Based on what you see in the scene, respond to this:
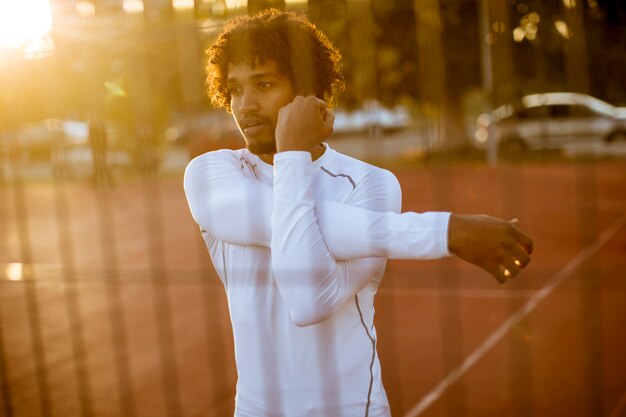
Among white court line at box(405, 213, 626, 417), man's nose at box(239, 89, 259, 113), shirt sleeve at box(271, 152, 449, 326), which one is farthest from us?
white court line at box(405, 213, 626, 417)

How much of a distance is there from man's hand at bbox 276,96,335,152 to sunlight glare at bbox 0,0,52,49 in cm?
86

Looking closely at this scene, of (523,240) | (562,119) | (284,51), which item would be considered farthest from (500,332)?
→ (523,240)

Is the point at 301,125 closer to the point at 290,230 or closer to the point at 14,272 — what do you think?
the point at 290,230

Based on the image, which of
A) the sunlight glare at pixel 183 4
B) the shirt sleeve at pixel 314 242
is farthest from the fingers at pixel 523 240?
the sunlight glare at pixel 183 4

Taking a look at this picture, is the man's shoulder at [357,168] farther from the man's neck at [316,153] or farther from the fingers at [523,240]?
the fingers at [523,240]

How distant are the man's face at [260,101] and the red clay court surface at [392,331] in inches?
29.1

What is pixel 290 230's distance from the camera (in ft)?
4.57

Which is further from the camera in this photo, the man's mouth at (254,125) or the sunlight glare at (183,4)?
the sunlight glare at (183,4)

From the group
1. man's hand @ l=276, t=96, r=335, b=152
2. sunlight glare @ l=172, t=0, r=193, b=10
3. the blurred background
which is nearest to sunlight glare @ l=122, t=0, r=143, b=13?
the blurred background

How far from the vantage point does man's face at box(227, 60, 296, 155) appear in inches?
60.6

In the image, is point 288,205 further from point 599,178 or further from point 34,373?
point 599,178

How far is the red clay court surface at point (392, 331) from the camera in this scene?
3998mm

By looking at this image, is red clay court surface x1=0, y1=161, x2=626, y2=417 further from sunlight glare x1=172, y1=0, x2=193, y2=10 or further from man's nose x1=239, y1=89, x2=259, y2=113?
man's nose x1=239, y1=89, x2=259, y2=113

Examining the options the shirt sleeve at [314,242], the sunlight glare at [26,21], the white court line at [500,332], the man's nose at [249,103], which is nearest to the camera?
the shirt sleeve at [314,242]
